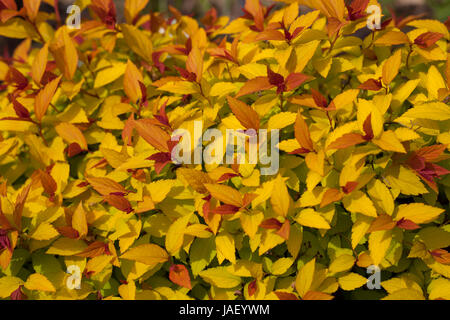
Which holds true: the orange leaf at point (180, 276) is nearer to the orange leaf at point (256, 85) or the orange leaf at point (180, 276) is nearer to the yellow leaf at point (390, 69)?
the orange leaf at point (256, 85)

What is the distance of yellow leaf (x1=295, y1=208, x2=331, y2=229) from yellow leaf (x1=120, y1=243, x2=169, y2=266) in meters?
0.39

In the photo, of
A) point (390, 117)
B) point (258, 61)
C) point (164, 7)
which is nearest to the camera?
point (390, 117)

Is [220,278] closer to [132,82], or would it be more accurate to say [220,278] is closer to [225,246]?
[225,246]

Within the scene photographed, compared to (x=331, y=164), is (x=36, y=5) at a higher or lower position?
higher

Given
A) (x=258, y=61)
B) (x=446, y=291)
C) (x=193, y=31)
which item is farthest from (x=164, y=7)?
(x=446, y=291)

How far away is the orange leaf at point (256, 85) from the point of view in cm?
122

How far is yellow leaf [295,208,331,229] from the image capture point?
44.4 inches

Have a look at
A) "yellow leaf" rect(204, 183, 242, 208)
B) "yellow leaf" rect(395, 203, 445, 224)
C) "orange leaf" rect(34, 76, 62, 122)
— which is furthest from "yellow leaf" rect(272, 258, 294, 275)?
"orange leaf" rect(34, 76, 62, 122)

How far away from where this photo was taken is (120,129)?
1.53 meters

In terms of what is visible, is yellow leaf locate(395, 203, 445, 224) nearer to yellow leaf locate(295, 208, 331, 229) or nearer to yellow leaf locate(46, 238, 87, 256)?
yellow leaf locate(295, 208, 331, 229)

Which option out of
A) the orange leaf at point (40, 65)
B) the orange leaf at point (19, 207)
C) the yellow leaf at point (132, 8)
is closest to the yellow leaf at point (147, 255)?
the orange leaf at point (19, 207)

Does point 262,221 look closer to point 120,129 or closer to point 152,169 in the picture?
point 152,169

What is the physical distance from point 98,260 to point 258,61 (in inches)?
33.7

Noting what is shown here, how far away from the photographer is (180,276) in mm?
1195
